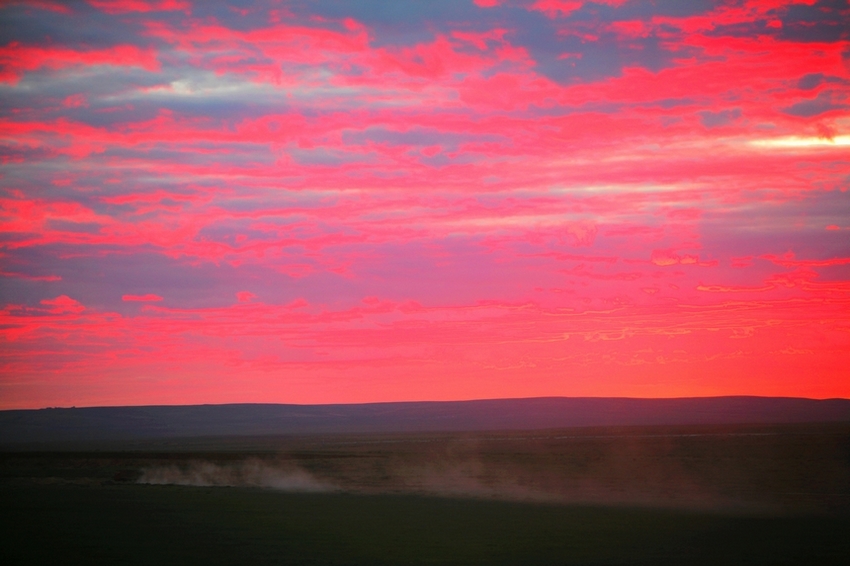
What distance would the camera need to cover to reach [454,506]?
35.3m

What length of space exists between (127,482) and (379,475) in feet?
49.0

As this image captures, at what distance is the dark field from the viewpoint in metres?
23.0

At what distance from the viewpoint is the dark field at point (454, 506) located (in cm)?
2305

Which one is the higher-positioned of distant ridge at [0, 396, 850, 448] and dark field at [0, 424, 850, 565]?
distant ridge at [0, 396, 850, 448]

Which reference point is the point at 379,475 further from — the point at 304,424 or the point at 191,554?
the point at 304,424

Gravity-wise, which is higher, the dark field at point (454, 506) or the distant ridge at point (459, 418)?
the distant ridge at point (459, 418)

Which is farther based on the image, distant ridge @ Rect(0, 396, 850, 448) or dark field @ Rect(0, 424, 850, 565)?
distant ridge @ Rect(0, 396, 850, 448)

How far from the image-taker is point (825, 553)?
2278 centimetres

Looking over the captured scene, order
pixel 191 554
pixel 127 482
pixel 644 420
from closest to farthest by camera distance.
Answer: pixel 191 554 < pixel 127 482 < pixel 644 420

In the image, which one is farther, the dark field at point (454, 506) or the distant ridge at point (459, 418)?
the distant ridge at point (459, 418)

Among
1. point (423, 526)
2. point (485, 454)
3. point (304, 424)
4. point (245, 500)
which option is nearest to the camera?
point (423, 526)

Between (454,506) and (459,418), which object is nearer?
(454,506)

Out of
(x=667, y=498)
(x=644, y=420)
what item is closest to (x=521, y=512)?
(x=667, y=498)

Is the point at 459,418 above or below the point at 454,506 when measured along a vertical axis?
above
